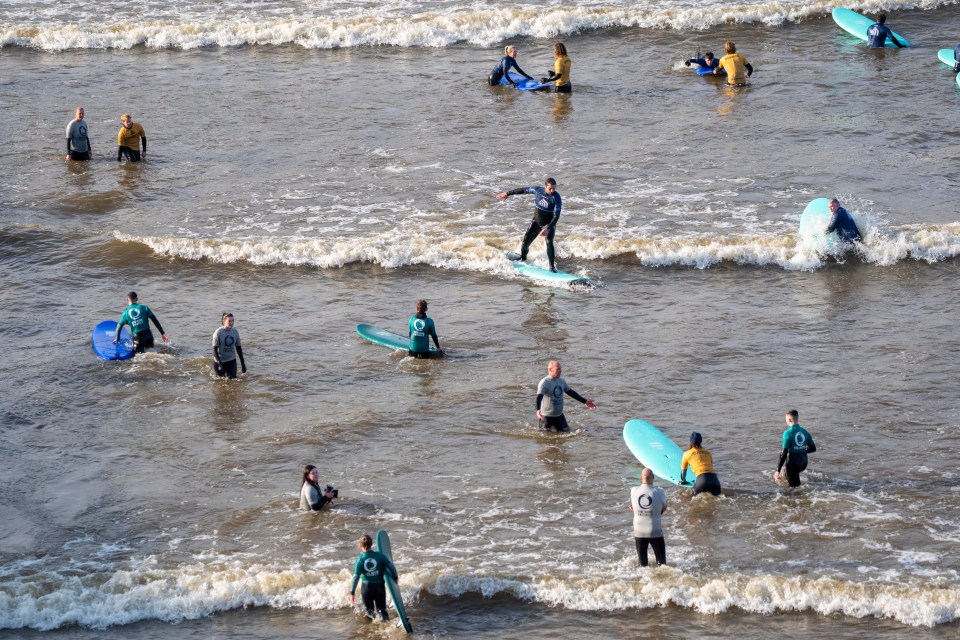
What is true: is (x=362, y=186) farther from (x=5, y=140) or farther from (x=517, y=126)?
(x=5, y=140)

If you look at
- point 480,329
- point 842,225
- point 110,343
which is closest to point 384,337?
point 480,329

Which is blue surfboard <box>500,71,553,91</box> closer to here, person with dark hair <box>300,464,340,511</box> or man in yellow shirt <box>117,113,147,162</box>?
man in yellow shirt <box>117,113,147,162</box>

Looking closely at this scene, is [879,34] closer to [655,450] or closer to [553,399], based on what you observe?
[553,399]

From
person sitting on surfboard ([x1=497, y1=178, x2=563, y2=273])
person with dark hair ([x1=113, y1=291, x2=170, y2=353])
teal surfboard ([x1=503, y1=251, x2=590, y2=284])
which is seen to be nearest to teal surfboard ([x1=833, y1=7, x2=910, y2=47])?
person sitting on surfboard ([x1=497, y1=178, x2=563, y2=273])

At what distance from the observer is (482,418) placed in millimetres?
16344

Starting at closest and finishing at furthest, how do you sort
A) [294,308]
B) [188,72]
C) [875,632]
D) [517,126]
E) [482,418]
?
1. [875,632]
2. [482,418]
3. [294,308]
4. [517,126]
5. [188,72]

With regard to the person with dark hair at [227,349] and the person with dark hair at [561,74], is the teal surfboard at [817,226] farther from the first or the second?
the person with dark hair at [227,349]

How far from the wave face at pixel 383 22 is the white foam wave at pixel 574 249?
12.9m

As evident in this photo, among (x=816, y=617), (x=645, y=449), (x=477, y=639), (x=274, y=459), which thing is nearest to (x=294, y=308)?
(x=274, y=459)

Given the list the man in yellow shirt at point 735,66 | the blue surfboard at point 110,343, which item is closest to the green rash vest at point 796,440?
the blue surfboard at point 110,343

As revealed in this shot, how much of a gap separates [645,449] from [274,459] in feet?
16.0

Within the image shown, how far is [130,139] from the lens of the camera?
84.9 feet

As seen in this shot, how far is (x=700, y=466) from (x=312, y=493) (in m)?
4.72

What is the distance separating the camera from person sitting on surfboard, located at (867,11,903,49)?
30062 mm
